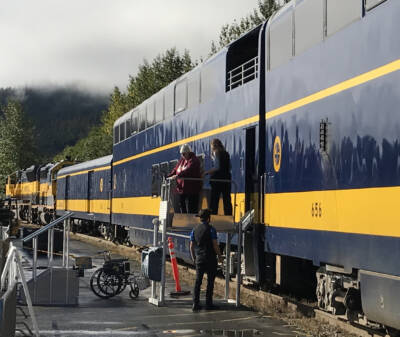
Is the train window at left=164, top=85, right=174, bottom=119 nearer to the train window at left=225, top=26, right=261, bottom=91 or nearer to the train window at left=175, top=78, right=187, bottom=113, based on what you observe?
the train window at left=175, top=78, right=187, bottom=113

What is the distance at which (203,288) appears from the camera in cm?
1647

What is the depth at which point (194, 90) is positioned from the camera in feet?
59.0

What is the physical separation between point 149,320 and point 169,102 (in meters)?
9.38

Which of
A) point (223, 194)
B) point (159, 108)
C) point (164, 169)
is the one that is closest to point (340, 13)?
point (223, 194)

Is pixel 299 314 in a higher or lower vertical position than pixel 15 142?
lower

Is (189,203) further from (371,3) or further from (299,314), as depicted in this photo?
(371,3)

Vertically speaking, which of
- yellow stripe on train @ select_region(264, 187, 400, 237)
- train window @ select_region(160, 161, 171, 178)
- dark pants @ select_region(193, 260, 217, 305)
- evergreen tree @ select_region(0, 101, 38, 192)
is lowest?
dark pants @ select_region(193, 260, 217, 305)

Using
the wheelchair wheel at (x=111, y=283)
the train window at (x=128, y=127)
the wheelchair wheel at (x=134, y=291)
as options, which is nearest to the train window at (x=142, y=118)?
the train window at (x=128, y=127)

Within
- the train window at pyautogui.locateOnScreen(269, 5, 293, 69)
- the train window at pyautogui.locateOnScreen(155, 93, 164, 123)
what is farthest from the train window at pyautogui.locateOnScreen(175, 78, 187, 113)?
the train window at pyautogui.locateOnScreen(269, 5, 293, 69)

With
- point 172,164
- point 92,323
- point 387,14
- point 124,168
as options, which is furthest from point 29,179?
point 387,14

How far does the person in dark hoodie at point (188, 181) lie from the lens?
46.6 feet

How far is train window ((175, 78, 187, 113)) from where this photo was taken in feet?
61.7

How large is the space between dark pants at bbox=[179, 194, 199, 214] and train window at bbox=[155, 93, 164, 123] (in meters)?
7.02

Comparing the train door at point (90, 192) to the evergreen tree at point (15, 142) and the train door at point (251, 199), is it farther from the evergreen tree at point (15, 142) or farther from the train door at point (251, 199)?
the evergreen tree at point (15, 142)
